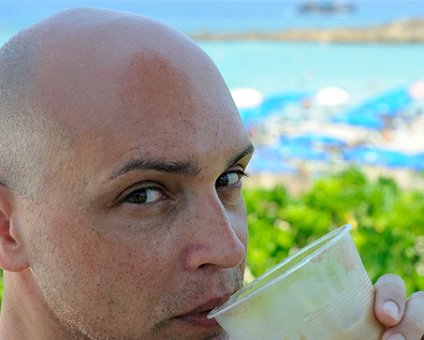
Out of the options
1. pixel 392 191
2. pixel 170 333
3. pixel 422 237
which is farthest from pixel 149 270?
pixel 392 191

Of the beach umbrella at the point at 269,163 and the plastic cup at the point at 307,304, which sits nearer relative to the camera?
the plastic cup at the point at 307,304

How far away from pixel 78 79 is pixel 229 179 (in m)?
0.48

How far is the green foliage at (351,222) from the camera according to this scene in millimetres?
4242

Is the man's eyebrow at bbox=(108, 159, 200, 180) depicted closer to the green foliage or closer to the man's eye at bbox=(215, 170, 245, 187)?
the man's eye at bbox=(215, 170, 245, 187)

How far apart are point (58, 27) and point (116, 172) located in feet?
1.60

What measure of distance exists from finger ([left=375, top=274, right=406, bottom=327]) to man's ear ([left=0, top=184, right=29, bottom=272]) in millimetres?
932

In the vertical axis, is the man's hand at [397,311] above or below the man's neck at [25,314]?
above

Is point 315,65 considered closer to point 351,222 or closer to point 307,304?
point 351,222

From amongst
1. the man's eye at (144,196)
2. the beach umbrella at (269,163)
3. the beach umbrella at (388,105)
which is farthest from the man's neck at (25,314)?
the beach umbrella at (388,105)

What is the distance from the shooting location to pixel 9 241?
6.20ft

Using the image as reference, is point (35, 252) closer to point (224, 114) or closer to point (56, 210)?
point (56, 210)

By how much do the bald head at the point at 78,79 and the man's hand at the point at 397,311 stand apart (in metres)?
0.66

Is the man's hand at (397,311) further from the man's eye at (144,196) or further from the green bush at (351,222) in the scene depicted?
the green bush at (351,222)

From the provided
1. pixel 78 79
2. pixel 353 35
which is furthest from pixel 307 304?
pixel 353 35
